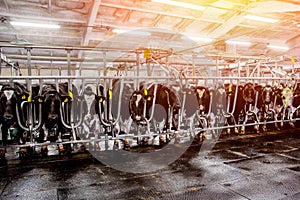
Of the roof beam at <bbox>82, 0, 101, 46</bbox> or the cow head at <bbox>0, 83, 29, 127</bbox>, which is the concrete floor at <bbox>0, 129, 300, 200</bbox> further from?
the roof beam at <bbox>82, 0, 101, 46</bbox>

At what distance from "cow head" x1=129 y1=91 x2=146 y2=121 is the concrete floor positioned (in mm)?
1027

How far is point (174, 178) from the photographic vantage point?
3.25 metres

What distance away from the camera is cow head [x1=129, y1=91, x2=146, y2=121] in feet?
14.4

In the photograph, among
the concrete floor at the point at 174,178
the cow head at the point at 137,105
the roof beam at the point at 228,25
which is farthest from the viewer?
the roof beam at the point at 228,25

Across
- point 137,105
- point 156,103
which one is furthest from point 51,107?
point 156,103

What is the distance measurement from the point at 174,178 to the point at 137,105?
5.24 ft

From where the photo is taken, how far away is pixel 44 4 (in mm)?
7352

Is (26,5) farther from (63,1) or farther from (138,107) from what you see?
(138,107)

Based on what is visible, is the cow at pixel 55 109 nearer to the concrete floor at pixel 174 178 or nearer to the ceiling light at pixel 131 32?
the concrete floor at pixel 174 178

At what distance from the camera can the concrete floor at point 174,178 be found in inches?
110

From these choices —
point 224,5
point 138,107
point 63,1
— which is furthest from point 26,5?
point 224,5

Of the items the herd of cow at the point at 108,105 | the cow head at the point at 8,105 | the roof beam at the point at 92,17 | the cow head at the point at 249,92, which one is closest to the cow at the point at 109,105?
the herd of cow at the point at 108,105

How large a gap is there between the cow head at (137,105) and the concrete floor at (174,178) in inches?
40.4

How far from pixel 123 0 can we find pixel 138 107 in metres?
4.34
